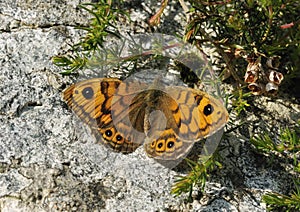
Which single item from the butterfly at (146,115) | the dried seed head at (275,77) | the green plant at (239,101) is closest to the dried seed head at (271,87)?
the dried seed head at (275,77)

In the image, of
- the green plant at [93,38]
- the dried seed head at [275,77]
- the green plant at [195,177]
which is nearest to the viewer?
the green plant at [195,177]

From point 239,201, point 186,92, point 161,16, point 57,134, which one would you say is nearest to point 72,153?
point 57,134

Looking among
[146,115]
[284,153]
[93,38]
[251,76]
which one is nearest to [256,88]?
[251,76]

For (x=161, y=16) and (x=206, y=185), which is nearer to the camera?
(x=206, y=185)

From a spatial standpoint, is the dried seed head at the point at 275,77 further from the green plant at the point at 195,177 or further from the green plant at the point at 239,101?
the green plant at the point at 195,177

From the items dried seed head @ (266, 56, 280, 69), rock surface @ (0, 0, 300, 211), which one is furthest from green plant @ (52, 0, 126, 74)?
dried seed head @ (266, 56, 280, 69)

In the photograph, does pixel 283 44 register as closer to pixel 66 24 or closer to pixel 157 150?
pixel 157 150
